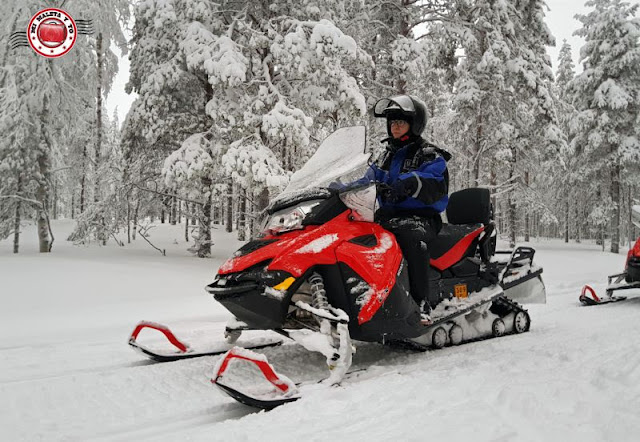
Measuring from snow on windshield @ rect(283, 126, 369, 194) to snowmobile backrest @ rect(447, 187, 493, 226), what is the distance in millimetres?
1615

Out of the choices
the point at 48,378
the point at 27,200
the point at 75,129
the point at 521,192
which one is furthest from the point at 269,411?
the point at 521,192

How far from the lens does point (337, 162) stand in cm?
397

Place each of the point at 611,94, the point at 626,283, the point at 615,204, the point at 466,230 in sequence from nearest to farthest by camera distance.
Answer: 1. the point at 466,230
2. the point at 626,283
3. the point at 611,94
4. the point at 615,204

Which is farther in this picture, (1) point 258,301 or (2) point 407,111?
(2) point 407,111

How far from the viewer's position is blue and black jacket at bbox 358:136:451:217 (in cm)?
383

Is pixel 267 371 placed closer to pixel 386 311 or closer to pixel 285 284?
pixel 285 284

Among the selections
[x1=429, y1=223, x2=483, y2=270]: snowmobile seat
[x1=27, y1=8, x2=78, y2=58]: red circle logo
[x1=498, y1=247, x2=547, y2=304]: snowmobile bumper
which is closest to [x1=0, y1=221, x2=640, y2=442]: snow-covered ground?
[x1=498, y1=247, x2=547, y2=304]: snowmobile bumper

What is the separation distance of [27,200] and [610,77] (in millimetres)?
24553

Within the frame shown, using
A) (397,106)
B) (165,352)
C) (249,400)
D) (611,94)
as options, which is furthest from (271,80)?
(611,94)

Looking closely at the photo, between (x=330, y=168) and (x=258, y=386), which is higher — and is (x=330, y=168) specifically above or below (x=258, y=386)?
above

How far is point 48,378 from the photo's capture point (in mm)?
3506

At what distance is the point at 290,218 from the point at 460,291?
2.06m

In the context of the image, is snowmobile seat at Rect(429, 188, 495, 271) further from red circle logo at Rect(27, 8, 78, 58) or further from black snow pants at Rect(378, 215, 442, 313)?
red circle logo at Rect(27, 8, 78, 58)

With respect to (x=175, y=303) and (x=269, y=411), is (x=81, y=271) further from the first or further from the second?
(x=269, y=411)
